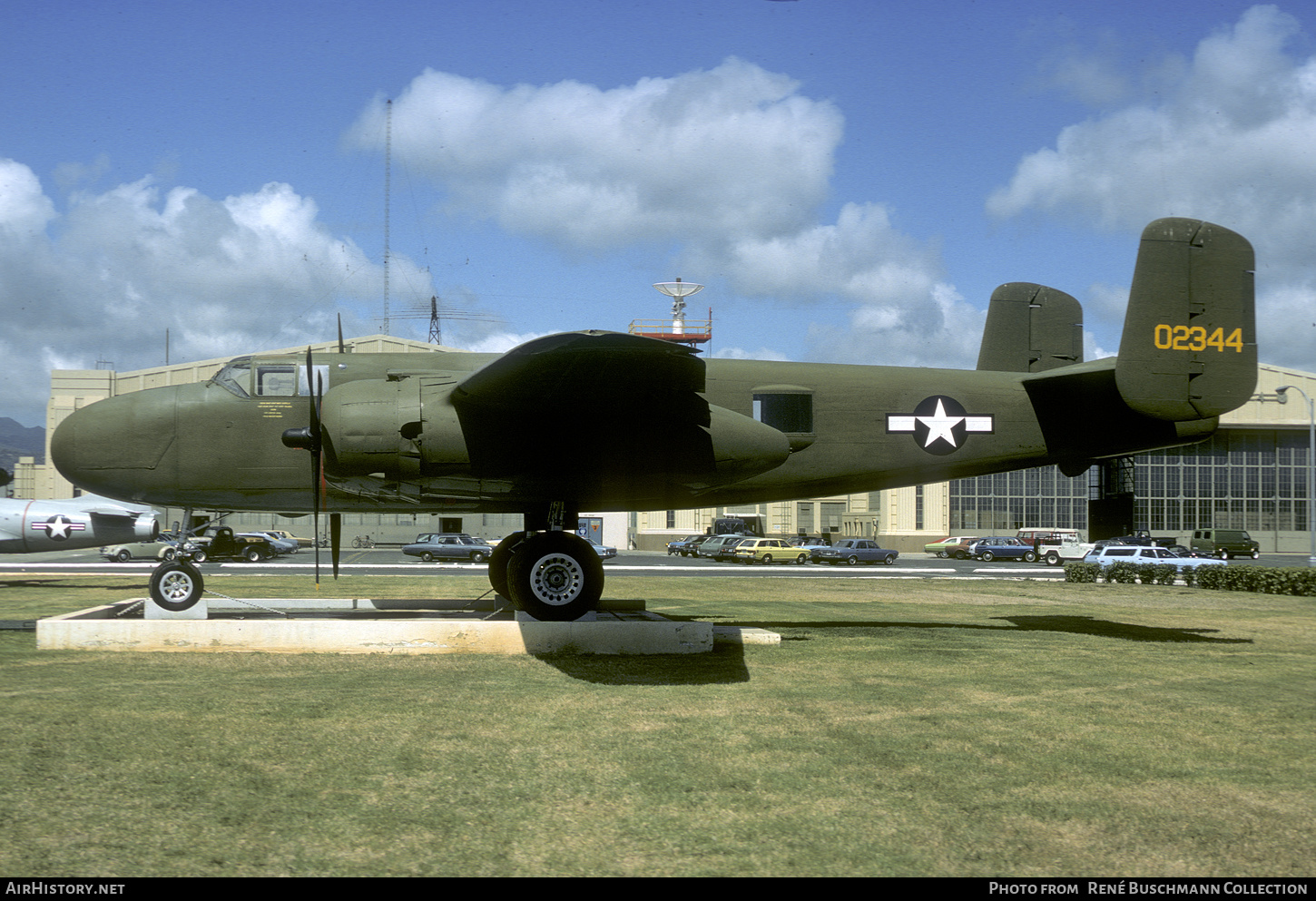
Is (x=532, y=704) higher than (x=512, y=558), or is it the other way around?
(x=512, y=558)

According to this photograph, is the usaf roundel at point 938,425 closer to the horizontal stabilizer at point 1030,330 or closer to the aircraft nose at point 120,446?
the horizontal stabilizer at point 1030,330

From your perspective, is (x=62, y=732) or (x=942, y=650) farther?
(x=942, y=650)

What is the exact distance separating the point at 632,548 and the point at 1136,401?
6217cm

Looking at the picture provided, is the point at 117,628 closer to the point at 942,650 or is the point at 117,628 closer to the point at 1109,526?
the point at 942,650

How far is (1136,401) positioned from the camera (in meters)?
14.2

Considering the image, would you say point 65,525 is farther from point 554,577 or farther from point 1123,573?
point 1123,573

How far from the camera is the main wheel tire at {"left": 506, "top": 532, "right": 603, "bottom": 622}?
42.1 feet

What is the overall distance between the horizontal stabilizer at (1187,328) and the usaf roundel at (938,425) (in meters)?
2.48

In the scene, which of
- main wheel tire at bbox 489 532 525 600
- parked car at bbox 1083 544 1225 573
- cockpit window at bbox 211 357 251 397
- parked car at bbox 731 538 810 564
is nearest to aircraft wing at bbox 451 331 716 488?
main wheel tire at bbox 489 532 525 600

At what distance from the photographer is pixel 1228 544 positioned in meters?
69.7

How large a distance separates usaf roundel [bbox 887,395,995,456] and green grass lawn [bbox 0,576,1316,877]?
10.6ft

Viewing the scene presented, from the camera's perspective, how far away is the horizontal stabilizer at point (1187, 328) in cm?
1409

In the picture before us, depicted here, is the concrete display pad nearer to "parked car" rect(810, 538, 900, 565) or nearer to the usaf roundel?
the usaf roundel
